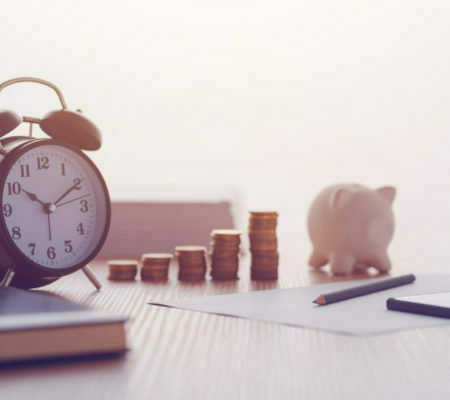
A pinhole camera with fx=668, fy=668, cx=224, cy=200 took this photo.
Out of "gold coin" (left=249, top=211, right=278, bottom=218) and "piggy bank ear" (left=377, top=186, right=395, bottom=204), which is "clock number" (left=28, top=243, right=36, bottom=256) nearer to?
"gold coin" (left=249, top=211, right=278, bottom=218)

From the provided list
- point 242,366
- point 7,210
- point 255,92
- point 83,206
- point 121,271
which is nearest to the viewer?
point 242,366

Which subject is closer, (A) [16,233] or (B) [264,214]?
(A) [16,233]

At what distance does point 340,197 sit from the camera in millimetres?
1398

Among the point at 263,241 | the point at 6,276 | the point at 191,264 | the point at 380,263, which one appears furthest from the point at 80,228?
the point at 380,263

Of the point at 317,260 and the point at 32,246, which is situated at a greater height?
the point at 32,246

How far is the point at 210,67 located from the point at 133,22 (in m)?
0.28

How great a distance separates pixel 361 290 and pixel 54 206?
49cm

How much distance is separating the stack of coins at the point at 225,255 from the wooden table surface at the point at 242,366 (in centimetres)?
40

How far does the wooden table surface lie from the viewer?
0.51 m

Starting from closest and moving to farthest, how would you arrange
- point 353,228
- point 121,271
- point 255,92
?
point 121,271
point 353,228
point 255,92

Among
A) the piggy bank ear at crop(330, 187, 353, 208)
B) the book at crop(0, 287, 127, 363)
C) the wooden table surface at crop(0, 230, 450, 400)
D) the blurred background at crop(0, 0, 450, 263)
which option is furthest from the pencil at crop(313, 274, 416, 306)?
the blurred background at crop(0, 0, 450, 263)

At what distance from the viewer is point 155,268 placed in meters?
1.26

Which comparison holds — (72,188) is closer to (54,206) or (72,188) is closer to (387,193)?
(54,206)

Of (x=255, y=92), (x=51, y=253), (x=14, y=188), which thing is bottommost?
(x=51, y=253)
